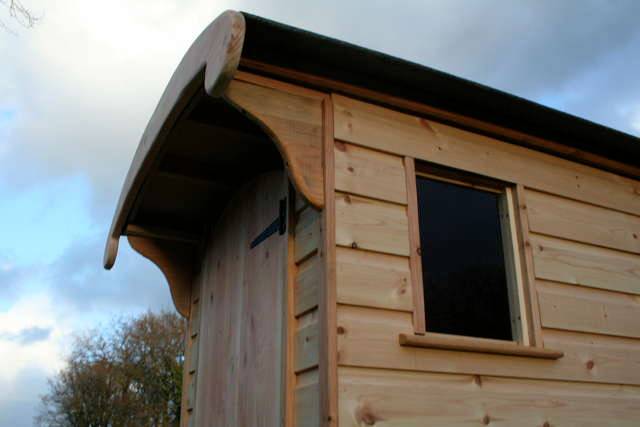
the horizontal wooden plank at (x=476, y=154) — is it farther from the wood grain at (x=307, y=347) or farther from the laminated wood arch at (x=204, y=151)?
the wood grain at (x=307, y=347)

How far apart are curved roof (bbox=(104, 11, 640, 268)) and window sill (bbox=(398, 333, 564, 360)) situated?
3.95 ft

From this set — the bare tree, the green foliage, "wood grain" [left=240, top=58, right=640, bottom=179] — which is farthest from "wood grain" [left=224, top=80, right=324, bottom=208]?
→ the green foliage

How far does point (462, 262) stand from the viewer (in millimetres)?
3193

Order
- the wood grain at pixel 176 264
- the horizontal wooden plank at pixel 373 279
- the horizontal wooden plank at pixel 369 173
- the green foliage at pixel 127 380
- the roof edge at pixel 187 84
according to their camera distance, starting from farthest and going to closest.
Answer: the green foliage at pixel 127 380 < the wood grain at pixel 176 264 < the horizontal wooden plank at pixel 369 173 < the horizontal wooden plank at pixel 373 279 < the roof edge at pixel 187 84

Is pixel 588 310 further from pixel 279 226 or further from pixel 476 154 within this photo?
pixel 279 226

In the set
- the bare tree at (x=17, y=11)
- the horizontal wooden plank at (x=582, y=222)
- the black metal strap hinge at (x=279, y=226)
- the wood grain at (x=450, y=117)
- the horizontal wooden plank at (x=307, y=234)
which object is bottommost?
the horizontal wooden plank at (x=307, y=234)

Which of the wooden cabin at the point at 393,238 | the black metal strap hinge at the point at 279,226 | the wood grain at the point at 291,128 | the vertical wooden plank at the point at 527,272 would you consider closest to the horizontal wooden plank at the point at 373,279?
the wooden cabin at the point at 393,238

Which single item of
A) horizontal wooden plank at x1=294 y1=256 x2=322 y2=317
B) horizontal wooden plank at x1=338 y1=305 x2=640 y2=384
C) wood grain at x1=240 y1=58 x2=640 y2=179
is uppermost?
wood grain at x1=240 y1=58 x2=640 y2=179

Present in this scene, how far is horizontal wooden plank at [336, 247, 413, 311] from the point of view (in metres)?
2.68

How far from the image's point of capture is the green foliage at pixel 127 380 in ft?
72.0

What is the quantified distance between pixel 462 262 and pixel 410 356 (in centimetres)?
69

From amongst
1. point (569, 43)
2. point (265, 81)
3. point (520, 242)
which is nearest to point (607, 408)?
point (520, 242)

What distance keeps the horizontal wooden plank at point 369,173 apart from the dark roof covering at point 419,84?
36cm

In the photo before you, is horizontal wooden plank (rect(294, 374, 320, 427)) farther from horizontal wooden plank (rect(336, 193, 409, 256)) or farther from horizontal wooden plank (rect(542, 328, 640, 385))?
horizontal wooden plank (rect(542, 328, 640, 385))
